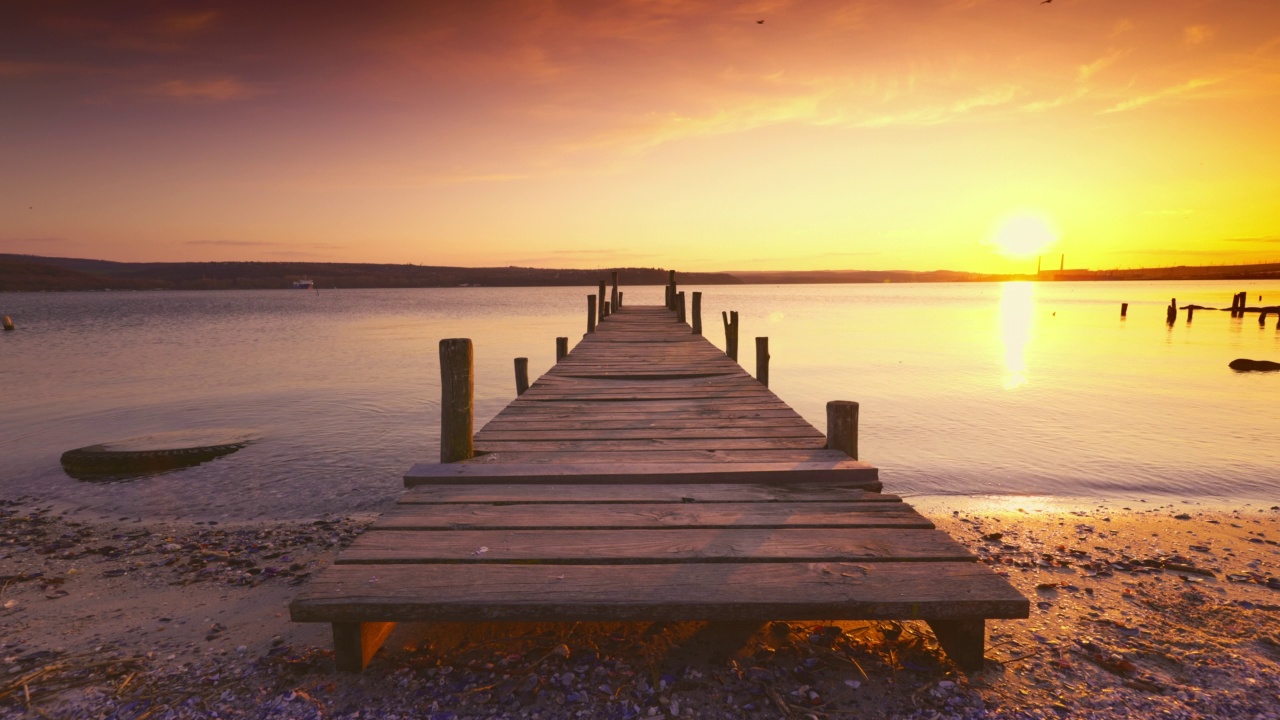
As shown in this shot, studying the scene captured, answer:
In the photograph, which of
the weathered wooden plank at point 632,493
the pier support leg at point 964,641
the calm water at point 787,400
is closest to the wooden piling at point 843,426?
the weathered wooden plank at point 632,493

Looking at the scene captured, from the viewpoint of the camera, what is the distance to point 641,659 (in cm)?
324

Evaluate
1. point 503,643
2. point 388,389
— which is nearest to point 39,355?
point 388,389

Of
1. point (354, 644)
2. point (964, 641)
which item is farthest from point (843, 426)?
point (354, 644)

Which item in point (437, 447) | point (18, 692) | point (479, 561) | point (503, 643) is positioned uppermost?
point (479, 561)

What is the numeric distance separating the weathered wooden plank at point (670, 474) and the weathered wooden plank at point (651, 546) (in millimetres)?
812

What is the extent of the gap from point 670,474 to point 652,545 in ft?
3.41

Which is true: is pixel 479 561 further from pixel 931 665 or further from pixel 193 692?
pixel 931 665

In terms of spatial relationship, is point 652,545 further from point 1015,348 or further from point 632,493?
point 1015,348

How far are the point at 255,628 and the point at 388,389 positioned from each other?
624 inches

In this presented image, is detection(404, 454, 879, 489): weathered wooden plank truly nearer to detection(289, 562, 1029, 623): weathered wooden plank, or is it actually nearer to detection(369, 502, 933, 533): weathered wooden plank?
detection(369, 502, 933, 533): weathered wooden plank

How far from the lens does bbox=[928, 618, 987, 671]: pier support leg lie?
2.88 m

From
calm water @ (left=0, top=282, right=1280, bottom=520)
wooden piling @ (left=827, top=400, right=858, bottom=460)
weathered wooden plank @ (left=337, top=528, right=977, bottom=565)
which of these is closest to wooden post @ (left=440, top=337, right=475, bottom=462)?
weathered wooden plank @ (left=337, top=528, right=977, bottom=565)

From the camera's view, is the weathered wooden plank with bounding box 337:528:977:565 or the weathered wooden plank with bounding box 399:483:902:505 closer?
the weathered wooden plank with bounding box 337:528:977:565

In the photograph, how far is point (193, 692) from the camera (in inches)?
124
